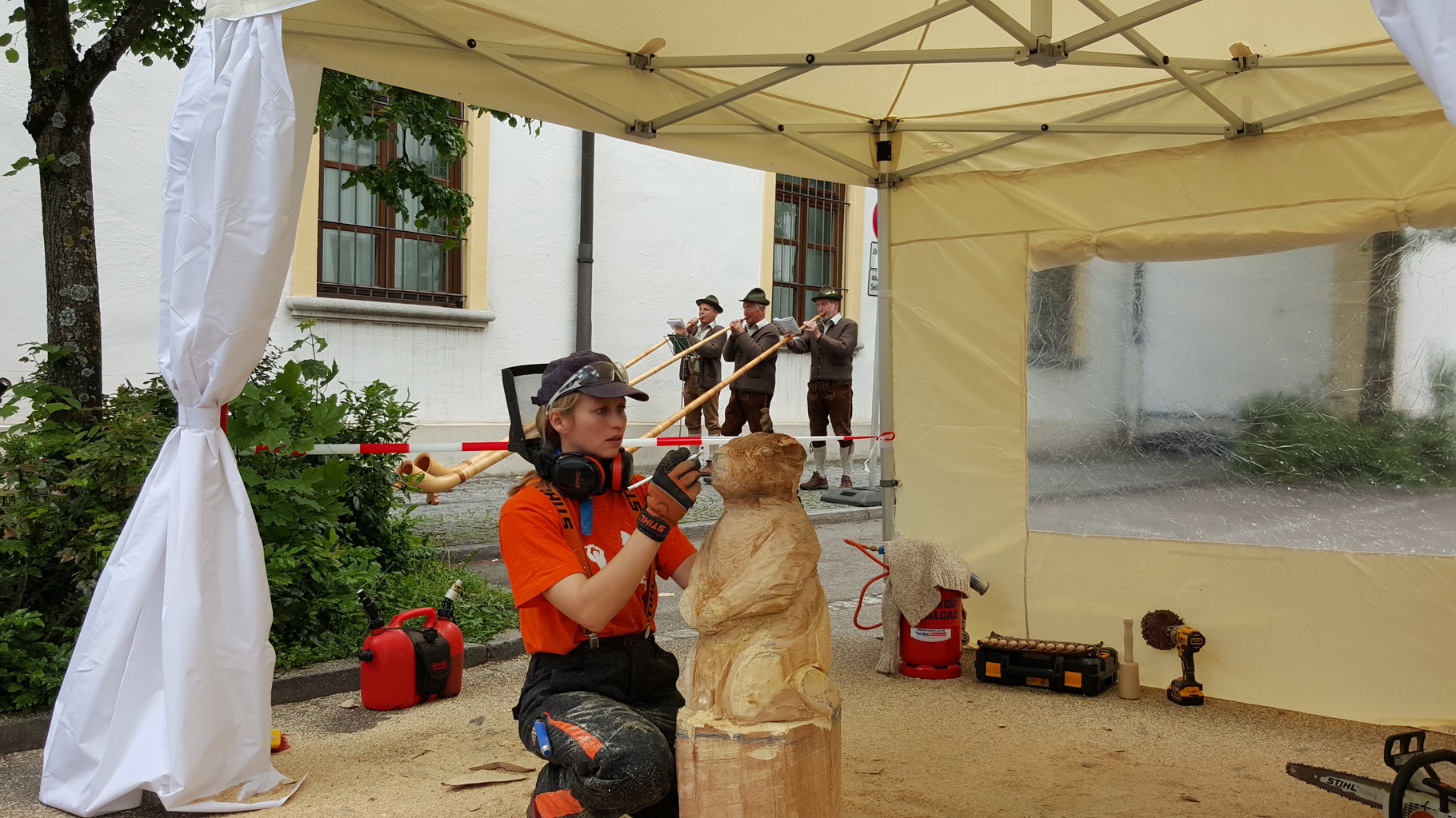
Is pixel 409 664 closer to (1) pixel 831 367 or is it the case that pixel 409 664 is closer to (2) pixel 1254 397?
(2) pixel 1254 397

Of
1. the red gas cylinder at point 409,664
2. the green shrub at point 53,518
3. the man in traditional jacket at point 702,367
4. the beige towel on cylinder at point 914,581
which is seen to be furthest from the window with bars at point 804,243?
the green shrub at point 53,518

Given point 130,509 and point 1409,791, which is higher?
point 130,509

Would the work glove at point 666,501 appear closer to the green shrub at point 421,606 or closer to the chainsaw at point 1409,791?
the chainsaw at point 1409,791

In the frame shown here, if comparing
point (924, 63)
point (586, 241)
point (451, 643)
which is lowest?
point (451, 643)

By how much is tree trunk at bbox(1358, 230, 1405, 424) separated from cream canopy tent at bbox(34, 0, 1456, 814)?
9 cm

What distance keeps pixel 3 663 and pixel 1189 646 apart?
459 centimetres

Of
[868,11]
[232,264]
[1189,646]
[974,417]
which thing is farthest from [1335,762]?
[232,264]

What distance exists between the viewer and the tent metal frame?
3582mm

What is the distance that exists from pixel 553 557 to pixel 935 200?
138 inches

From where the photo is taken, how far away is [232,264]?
3.18 metres

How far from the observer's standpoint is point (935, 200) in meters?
5.40

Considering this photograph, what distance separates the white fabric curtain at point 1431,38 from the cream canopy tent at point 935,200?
5 cm

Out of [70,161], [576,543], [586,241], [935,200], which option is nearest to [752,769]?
[576,543]

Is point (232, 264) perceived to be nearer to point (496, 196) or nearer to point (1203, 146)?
point (1203, 146)
